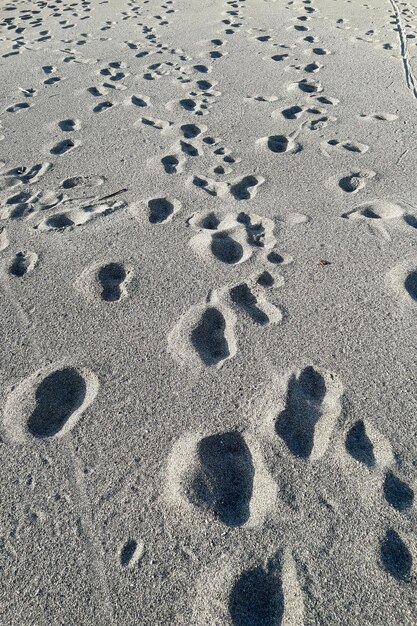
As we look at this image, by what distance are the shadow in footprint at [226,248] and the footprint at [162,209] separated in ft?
1.41

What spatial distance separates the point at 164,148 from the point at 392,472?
3209 millimetres

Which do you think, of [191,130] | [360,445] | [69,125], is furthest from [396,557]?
[69,125]

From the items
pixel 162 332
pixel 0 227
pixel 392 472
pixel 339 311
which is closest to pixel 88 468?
pixel 162 332

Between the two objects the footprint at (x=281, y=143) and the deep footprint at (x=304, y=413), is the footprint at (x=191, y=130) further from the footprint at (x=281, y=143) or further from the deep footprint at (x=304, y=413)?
the deep footprint at (x=304, y=413)

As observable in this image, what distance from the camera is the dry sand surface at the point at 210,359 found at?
180 centimetres

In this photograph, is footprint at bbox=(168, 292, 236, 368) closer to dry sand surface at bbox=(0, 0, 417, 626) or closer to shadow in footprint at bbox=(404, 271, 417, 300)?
dry sand surface at bbox=(0, 0, 417, 626)

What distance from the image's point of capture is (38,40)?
7.21 m

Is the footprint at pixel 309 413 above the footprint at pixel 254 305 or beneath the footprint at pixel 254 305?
beneath

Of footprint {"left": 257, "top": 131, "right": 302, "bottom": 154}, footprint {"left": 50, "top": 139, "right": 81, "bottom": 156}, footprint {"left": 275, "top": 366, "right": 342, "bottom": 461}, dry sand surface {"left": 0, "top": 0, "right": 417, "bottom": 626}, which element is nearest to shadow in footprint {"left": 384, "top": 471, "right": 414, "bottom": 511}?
dry sand surface {"left": 0, "top": 0, "right": 417, "bottom": 626}

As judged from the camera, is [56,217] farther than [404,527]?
Yes

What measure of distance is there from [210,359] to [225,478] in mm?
636

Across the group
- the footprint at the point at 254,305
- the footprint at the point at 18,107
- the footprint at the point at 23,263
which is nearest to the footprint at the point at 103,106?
the footprint at the point at 18,107

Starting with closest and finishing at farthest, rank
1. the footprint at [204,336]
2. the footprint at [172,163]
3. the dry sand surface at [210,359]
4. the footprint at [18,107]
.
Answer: the dry sand surface at [210,359] < the footprint at [204,336] < the footprint at [172,163] < the footprint at [18,107]

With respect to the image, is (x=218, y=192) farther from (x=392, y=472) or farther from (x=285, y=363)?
(x=392, y=472)
